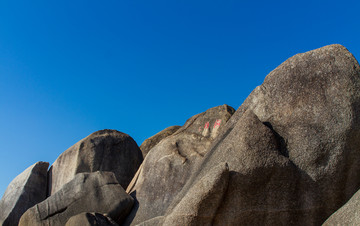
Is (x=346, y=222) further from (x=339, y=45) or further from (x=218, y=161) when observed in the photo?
Answer: (x=339, y=45)

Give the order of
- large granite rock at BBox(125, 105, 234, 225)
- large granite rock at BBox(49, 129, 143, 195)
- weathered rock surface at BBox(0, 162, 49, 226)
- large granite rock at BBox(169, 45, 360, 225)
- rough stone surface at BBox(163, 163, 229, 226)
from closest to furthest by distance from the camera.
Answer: rough stone surface at BBox(163, 163, 229, 226) → large granite rock at BBox(169, 45, 360, 225) → large granite rock at BBox(125, 105, 234, 225) → weathered rock surface at BBox(0, 162, 49, 226) → large granite rock at BBox(49, 129, 143, 195)

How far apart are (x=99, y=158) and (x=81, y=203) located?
3390 millimetres

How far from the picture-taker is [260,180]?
6.13 m

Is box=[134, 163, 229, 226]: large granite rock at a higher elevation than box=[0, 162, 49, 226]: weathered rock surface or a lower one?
lower

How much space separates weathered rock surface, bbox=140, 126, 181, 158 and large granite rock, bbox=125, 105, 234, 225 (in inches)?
170

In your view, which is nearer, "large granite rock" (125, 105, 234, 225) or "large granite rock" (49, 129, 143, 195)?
"large granite rock" (125, 105, 234, 225)

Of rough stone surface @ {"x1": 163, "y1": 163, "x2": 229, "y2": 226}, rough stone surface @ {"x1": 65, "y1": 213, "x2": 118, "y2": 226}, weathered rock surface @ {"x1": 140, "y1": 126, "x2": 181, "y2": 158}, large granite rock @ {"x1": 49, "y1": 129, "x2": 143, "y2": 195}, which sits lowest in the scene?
rough stone surface @ {"x1": 163, "y1": 163, "x2": 229, "y2": 226}

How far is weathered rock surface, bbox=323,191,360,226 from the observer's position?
522 cm

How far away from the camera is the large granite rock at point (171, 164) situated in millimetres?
8912

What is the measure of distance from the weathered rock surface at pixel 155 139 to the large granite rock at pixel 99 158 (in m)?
1.29

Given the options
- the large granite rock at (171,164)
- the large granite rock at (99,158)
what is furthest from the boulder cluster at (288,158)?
the large granite rock at (99,158)

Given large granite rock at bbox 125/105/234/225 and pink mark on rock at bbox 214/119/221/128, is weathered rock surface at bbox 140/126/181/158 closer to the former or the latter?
large granite rock at bbox 125/105/234/225

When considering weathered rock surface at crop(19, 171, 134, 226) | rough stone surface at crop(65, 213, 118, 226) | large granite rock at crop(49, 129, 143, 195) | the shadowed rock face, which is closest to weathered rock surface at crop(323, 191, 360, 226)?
the shadowed rock face

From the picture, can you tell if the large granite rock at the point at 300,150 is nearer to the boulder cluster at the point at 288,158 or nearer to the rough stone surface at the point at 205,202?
the boulder cluster at the point at 288,158
